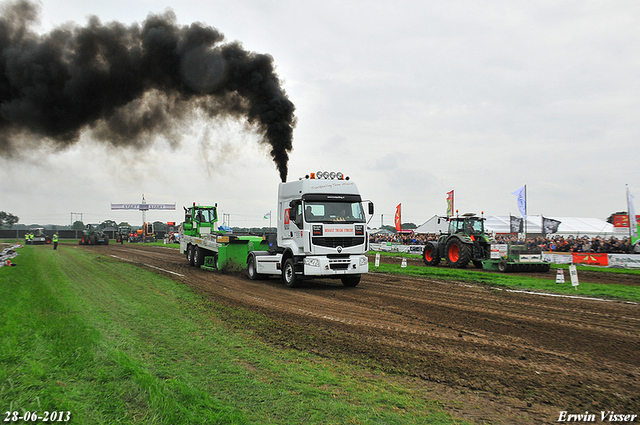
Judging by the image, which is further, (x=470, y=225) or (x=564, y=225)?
(x=564, y=225)

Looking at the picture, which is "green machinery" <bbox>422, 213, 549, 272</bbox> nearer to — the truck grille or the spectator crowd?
the spectator crowd

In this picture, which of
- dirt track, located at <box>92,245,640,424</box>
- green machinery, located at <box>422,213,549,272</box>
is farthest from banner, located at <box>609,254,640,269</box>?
dirt track, located at <box>92,245,640,424</box>

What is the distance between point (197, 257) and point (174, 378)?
15.3 m

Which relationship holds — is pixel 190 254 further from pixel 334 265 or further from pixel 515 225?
pixel 515 225

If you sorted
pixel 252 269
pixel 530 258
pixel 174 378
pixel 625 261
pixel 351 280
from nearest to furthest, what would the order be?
pixel 174 378, pixel 351 280, pixel 252 269, pixel 530 258, pixel 625 261

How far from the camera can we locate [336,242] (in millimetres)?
11781

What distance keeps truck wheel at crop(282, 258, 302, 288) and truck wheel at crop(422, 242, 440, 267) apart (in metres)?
10.7

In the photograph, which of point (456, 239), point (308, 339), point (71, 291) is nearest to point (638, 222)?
point (456, 239)

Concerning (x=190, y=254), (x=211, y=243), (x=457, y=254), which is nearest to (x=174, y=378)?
(x=211, y=243)

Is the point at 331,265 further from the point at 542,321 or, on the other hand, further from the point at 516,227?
the point at 516,227

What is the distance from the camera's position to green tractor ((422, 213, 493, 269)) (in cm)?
1869

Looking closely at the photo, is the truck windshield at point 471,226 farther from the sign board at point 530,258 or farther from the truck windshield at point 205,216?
the truck windshield at point 205,216

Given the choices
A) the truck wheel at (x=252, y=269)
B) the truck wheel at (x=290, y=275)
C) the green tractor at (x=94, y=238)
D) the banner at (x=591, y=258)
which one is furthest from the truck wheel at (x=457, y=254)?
the green tractor at (x=94, y=238)

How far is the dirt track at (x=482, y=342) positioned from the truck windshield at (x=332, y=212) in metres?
2.15
